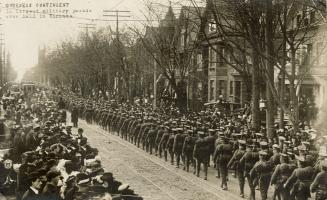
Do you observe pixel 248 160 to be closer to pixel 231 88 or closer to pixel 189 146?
pixel 189 146

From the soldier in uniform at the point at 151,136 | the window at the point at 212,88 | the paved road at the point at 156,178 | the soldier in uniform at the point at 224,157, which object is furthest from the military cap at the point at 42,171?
the window at the point at 212,88

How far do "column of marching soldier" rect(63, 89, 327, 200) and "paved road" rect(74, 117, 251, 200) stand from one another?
416 mm

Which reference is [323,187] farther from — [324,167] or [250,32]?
[250,32]

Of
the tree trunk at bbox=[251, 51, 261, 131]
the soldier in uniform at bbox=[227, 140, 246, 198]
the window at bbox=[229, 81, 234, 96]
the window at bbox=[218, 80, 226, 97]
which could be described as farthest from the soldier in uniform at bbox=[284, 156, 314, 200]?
the window at bbox=[218, 80, 226, 97]

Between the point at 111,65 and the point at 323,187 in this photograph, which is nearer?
the point at 323,187

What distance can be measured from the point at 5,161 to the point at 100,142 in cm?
1492

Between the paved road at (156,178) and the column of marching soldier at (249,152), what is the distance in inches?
16.4

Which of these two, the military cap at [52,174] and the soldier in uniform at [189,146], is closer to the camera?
the military cap at [52,174]

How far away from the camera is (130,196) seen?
8.33 m

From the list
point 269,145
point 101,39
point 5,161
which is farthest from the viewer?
point 101,39

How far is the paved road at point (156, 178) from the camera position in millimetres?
14219

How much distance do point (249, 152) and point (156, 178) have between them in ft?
13.1

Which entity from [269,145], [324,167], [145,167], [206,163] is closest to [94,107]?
[145,167]

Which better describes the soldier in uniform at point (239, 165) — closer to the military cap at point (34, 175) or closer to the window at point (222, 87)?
the military cap at point (34, 175)
